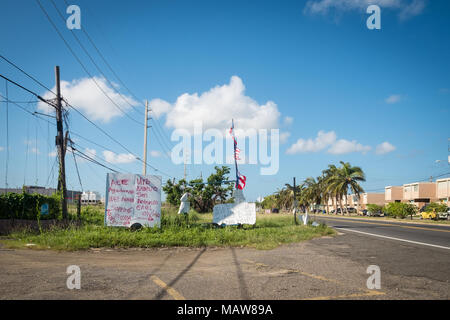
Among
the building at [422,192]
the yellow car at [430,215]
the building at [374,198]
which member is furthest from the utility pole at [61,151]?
the building at [374,198]

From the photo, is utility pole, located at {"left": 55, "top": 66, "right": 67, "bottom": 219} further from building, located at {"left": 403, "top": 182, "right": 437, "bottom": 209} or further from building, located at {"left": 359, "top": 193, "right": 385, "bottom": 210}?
building, located at {"left": 359, "top": 193, "right": 385, "bottom": 210}

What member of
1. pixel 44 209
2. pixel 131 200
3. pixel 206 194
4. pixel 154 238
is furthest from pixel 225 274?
pixel 206 194

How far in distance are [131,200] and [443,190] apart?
209 feet

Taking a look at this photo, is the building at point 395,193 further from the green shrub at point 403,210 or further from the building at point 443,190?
the green shrub at point 403,210

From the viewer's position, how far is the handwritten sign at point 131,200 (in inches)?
461

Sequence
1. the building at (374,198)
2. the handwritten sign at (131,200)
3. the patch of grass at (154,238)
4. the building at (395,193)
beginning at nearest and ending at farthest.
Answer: the patch of grass at (154,238)
the handwritten sign at (131,200)
the building at (395,193)
the building at (374,198)

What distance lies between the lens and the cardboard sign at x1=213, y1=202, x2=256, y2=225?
13.9 metres

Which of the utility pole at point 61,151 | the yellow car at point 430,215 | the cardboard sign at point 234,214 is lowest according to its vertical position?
the yellow car at point 430,215

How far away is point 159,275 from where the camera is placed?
232 inches

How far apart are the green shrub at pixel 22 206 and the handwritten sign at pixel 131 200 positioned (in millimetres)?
4271

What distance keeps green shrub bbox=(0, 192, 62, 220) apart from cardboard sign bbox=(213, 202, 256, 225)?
8236mm

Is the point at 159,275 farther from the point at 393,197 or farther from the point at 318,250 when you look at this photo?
the point at 393,197

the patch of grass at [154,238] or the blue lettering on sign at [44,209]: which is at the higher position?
the blue lettering on sign at [44,209]

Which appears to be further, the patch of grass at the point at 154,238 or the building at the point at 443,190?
A: the building at the point at 443,190
